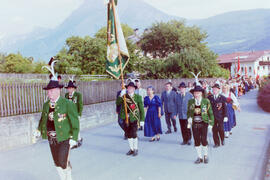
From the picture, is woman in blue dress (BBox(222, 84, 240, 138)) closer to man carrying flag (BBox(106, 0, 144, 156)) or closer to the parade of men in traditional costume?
the parade of men in traditional costume

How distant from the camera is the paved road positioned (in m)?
5.53

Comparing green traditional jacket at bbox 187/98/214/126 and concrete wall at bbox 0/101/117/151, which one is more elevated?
green traditional jacket at bbox 187/98/214/126

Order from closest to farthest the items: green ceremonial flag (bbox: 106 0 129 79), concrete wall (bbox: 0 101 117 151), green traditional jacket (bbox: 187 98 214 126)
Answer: green traditional jacket (bbox: 187 98 214 126) → green ceremonial flag (bbox: 106 0 129 79) → concrete wall (bbox: 0 101 117 151)

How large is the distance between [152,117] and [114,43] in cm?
280

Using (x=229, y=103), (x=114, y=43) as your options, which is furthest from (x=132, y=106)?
(x=229, y=103)

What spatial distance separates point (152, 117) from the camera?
8.91 meters

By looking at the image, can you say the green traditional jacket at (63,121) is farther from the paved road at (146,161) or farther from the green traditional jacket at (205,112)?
the green traditional jacket at (205,112)

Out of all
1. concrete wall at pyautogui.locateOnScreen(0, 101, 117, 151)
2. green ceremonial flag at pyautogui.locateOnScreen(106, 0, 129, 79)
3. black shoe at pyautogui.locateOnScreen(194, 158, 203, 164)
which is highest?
green ceremonial flag at pyautogui.locateOnScreen(106, 0, 129, 79)

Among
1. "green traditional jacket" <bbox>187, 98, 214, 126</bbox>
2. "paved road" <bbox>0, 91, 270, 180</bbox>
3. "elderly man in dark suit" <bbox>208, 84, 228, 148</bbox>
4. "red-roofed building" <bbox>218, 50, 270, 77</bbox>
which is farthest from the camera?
"red-roofed building" <bbox>218, 50, 270, 77</bbox>

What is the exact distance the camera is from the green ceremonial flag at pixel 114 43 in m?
7.51

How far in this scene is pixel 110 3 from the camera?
7.57 meters

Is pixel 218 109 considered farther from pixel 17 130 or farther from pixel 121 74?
pixel 17 130

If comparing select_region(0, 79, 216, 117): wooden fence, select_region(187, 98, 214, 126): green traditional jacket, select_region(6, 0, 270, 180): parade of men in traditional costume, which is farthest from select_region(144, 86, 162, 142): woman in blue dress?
select_region(0, 79, 216, 117): wooden fence

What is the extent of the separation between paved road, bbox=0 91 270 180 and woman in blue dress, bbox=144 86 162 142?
0.33 metres
